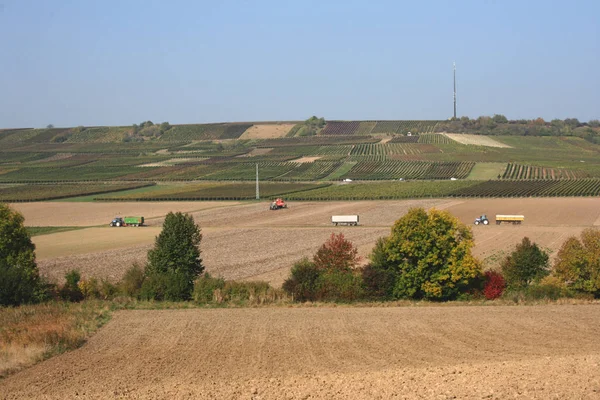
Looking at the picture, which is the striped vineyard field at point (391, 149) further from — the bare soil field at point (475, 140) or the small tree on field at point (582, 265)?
the small tree on field at point (582, 265)

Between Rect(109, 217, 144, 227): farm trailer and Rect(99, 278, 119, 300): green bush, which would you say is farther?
Rect(109, 217, 144, 227): farm trailer

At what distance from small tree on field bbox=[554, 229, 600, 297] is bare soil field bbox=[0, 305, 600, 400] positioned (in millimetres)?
4671

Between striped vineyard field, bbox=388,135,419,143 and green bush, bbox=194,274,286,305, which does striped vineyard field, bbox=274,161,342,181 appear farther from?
green bush, bbox=194,274,286,305

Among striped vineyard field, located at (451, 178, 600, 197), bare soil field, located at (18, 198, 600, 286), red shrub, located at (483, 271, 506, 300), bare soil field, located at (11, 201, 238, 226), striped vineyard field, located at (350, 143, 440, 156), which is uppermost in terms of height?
striped vineyard field, located at (350, 143, 440, 156)

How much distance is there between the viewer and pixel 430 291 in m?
35.1

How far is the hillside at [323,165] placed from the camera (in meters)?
104

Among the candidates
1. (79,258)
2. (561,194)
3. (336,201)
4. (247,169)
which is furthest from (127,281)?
(247,169)

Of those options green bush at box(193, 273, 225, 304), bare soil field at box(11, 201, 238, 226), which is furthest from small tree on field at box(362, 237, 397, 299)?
bare soil field at box(11, 201, 238, 226)

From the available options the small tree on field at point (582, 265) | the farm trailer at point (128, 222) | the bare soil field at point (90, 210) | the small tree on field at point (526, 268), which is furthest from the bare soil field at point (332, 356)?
the bare soil field at point (90, 210)

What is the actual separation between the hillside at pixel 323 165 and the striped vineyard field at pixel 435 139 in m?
0.23

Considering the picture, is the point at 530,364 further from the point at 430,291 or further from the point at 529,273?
the point at 529,273

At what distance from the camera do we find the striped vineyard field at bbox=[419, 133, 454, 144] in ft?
561

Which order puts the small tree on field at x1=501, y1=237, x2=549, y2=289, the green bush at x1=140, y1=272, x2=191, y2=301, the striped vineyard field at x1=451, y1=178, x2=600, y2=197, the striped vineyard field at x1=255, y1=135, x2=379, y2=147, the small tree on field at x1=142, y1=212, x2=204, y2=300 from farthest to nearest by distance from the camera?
the striped vineyard field at x1=255, y1=135, x2=379, y2=147
the striped vineyard field at x1=451, y1=178, x2=600, y2=197
the small tree on field at x1=142, y1=212, x2=204, y2=300
the small tree on field at x1=501, y1=237, x2=549, y2=289
the green bush at x1=140, y1=272, x2=191, y2=301

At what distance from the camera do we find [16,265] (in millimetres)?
34969
